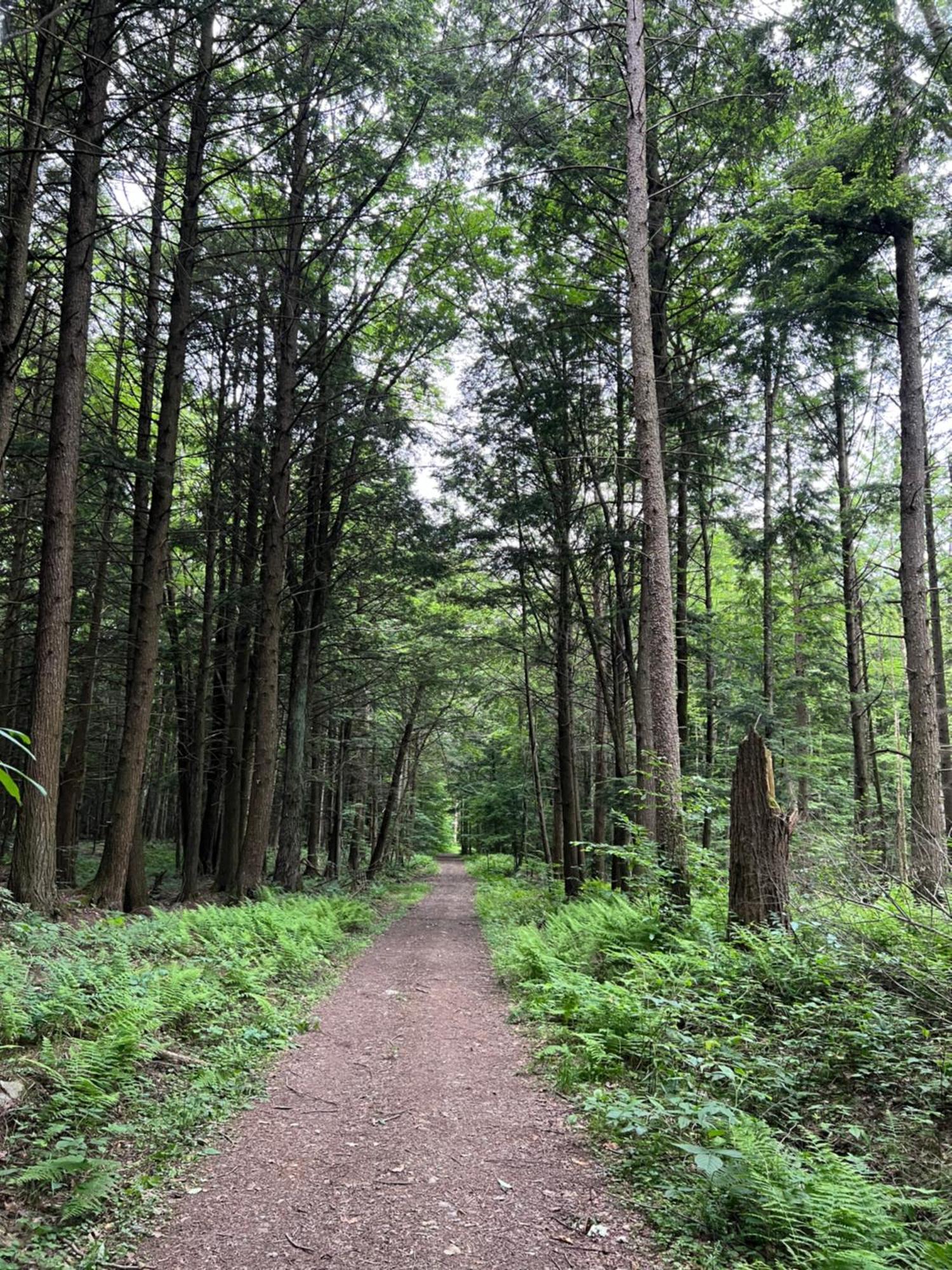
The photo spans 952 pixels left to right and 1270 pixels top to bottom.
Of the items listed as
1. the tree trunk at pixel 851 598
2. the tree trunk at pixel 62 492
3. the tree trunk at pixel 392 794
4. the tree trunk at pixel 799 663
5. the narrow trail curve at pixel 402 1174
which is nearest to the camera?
the narrow trail curve at pixel 402 1174

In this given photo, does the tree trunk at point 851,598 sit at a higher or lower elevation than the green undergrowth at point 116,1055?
higher

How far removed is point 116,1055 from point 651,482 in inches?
289

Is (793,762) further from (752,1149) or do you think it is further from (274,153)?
(274,153)

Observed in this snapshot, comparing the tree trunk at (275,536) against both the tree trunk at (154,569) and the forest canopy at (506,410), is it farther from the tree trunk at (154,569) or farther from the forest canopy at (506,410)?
the tree trunk at (154,569)

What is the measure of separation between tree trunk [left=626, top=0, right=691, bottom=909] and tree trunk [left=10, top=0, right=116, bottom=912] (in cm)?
608

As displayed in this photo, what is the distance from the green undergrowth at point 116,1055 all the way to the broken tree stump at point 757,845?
168 inches

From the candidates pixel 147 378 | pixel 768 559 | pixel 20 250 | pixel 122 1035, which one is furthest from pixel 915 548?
pixel 147 378

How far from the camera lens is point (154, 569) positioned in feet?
33.1

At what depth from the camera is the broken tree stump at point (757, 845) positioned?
6.22m

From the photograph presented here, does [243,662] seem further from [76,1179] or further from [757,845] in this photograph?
[76,1179]

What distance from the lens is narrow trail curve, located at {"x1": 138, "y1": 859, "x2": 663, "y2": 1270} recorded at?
9.94 ft

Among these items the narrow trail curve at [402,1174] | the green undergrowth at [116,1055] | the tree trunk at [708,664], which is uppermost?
the tree trunk at [708,664]

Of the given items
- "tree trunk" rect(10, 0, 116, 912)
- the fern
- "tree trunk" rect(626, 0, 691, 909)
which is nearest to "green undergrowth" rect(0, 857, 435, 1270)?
the fern

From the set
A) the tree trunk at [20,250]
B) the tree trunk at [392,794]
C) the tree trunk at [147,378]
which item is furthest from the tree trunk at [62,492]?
the tree trunk at [392,794]
